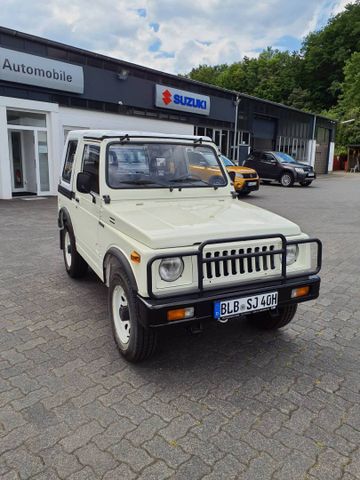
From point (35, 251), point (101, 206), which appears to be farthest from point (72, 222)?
point (35, 251)

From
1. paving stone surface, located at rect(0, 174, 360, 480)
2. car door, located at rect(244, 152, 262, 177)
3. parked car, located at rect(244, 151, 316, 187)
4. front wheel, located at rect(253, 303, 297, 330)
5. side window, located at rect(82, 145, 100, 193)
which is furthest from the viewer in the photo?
car door, located at rect(244, 152, 262, 177)

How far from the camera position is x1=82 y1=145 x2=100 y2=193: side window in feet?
13.6

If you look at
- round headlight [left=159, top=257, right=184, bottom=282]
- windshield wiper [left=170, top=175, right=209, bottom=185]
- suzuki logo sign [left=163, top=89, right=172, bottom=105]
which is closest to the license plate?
round headlight [left=159, top=257, right=184, bottom=282]

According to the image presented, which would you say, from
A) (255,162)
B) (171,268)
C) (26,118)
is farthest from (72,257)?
(255,162)

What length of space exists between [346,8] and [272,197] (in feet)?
210

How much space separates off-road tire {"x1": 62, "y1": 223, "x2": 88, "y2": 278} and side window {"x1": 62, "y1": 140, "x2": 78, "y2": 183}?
688 millimetres

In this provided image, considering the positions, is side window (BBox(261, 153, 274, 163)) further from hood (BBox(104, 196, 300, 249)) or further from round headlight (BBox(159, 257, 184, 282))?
round headlight (BBox(159, 257, 184, 282))

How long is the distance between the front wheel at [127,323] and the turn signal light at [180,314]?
20cm

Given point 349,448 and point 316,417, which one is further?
point 316,417

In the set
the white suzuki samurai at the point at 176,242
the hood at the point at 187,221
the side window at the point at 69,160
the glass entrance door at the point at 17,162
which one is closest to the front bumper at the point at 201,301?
the white suzuki samurai at the point at 176,242

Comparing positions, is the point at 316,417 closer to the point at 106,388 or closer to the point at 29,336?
the point at 106,388

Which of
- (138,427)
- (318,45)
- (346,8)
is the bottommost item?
(138,427)

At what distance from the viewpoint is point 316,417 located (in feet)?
8.91

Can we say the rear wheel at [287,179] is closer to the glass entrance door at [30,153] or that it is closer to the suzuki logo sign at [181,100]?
the suzuki logo sign at [181,100]
